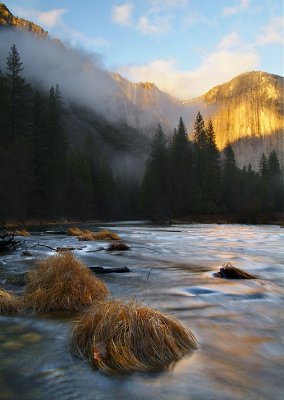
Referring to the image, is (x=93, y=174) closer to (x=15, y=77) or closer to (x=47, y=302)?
(x=15, y=77)

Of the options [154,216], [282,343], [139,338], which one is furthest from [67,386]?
[154,216]

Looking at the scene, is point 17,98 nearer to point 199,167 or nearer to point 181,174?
point 181,174

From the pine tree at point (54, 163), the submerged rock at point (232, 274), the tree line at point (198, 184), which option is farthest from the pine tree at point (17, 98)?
the submerged rock at point (232, 274)

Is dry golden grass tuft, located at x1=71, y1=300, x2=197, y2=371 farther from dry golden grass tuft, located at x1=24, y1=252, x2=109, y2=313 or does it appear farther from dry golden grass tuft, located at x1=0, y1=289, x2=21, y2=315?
dry golden grass tuft, located at x1=0, y1=289, x2=21, y2=315

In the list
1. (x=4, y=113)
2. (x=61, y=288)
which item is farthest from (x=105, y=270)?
(x=4, y=113)

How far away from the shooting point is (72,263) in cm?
909

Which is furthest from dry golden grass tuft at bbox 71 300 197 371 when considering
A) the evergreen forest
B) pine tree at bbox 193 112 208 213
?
pine tree at bbox 193 112 208 213

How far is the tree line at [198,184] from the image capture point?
77.4 m

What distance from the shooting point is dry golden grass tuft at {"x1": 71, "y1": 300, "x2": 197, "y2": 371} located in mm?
5051

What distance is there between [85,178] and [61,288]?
3468 inches

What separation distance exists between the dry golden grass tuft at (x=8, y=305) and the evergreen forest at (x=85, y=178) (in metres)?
38.5

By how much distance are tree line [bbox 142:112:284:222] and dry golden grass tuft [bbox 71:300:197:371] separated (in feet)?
210

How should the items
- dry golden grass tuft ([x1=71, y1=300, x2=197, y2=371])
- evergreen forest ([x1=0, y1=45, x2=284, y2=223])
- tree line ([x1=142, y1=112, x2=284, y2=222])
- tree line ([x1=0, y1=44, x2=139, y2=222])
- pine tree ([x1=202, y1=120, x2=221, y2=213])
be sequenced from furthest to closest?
tree line ([x1=142, y1=112, x2=284, y2=222]) < pine tree ([x1=202, y1=120, x2=221, y2=213]) < evergreen forest ([x1=0, y1=45, x2=284, y2=223]) < tree line ([x1=0, y1=44, x2=139, y2=222]) < dry golden grass tuft ([x1=71, y1=300, x2=197, y2=371])

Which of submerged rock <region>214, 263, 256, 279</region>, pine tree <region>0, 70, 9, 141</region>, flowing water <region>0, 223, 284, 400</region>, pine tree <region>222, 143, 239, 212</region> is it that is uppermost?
pine tree <region>0, 70, 9, 141</region>
